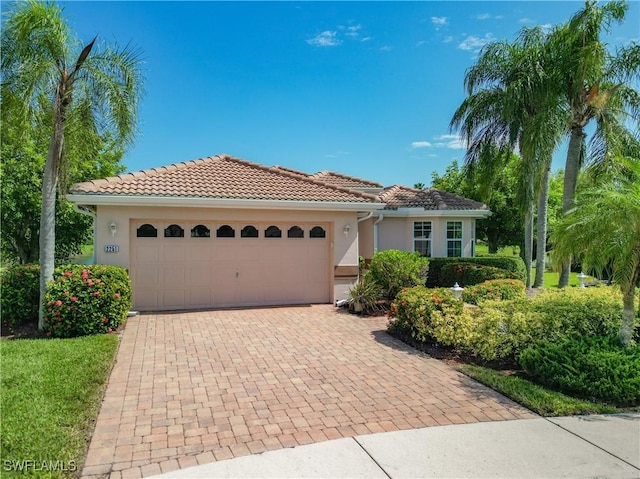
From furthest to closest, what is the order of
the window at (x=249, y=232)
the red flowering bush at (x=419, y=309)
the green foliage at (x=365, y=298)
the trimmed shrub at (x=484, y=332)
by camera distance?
the window at (x=249, y=232) → the green foliage at (x=365, y=298) → the red flowering bush at (x=419, y=309) → the trimmed shrub at (x=484, y=332)

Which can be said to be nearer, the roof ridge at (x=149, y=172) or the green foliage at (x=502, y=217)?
the roof ridge at (x=149, y=172)

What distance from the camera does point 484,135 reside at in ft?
61.0

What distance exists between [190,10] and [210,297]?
24.4ft

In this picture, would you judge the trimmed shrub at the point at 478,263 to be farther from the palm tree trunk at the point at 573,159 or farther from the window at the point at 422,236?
the palm tree trunk at the point at 573,159

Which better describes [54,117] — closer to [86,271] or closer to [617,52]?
[86,271]

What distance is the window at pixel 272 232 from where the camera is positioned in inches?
490

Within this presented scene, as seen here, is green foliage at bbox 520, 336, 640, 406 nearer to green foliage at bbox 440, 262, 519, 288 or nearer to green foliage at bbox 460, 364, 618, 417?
green foliage at bbox 460, 364, 618, 417

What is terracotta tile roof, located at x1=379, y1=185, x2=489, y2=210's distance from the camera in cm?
1867

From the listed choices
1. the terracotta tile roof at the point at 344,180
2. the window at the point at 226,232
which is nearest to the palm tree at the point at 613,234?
the window at the point at 226,232

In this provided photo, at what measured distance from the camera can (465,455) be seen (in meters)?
4.07

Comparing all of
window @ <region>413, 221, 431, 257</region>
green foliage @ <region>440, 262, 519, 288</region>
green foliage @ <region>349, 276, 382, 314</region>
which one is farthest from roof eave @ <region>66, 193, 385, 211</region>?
window @ <region>413, 221, 431, 257</region>

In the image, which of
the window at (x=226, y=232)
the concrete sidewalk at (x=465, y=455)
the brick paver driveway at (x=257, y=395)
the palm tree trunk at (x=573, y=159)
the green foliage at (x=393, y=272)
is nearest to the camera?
the concrete sidewalk at (x=465, y=455)

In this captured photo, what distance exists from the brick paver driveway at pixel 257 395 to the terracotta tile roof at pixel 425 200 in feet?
35.4

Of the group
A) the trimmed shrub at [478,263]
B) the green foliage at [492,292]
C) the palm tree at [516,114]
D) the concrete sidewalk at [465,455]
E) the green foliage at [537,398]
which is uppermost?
the palm tree at [516,114]
